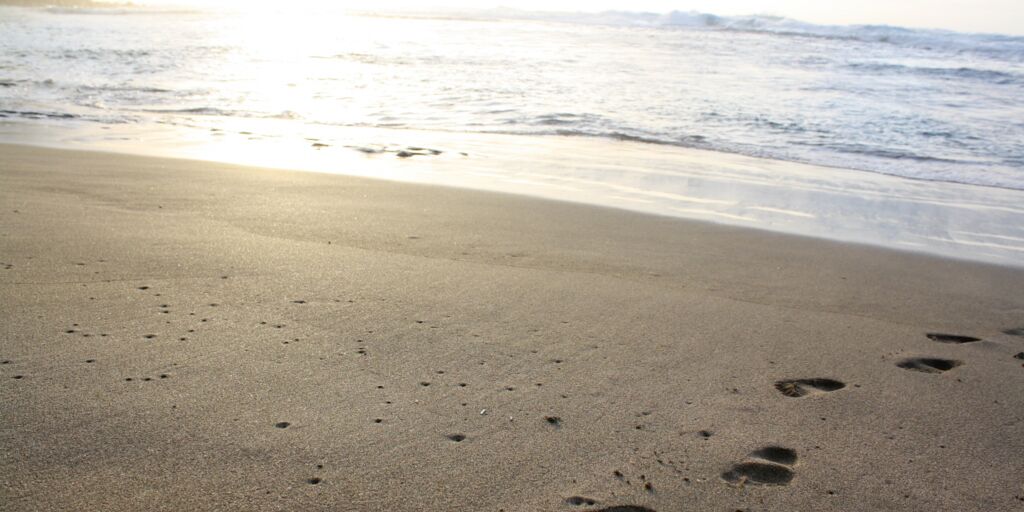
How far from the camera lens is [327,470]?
217 cm

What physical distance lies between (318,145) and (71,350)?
6.01 meters

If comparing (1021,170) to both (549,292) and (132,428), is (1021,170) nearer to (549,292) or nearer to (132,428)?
(549,292)

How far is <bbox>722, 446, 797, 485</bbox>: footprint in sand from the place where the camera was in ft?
7.44

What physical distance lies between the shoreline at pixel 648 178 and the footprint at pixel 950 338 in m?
1.77

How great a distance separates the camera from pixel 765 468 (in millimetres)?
2332

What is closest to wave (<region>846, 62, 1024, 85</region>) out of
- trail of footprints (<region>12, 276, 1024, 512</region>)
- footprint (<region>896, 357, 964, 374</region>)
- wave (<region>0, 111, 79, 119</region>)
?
wave (<region>0, 111, 79, 119</region>)

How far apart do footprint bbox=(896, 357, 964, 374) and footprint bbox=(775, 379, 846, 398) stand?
1.33 ft

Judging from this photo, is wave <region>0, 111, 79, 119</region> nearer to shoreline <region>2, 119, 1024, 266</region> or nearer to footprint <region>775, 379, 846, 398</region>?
shoreline <region>2, 119, 1024, 266</region>

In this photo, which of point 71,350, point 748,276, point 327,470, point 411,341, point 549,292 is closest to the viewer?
point 327,470

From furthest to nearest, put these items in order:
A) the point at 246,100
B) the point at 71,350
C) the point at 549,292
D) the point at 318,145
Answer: the point at 246,100 < the point at 318,145 < the point at 549,292 < the point at 71,350

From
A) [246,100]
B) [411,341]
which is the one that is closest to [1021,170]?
[411,341]

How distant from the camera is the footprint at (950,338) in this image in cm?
353

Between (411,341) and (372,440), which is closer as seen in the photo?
(372,440)

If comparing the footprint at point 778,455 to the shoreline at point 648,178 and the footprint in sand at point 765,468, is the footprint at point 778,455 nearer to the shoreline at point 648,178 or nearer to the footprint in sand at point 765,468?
the footprint in sand at point 765,468
